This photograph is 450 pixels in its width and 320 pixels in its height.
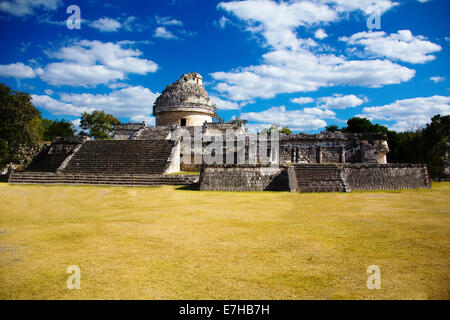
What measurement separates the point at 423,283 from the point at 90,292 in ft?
10.7

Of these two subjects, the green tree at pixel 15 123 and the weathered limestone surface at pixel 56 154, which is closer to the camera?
the green tree at pixel 15 123

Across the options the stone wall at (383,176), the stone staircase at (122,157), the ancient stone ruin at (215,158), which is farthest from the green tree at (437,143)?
the stone staircase at (122,157)

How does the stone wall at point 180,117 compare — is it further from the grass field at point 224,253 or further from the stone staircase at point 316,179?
the grass field at point 224,253

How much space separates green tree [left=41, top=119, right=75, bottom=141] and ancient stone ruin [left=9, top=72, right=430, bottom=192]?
67.5 ft

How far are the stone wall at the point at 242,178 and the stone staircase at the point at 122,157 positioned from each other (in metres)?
3.83

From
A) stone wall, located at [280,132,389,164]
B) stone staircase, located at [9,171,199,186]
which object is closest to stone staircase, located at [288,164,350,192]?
stone staircase, located at [9,171,199,186]

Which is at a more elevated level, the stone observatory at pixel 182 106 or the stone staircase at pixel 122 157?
the stone observatory at pixel 182 106

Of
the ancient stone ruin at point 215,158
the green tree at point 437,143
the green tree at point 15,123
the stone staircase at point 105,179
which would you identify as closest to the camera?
the ancient stone ruin at point 215,158

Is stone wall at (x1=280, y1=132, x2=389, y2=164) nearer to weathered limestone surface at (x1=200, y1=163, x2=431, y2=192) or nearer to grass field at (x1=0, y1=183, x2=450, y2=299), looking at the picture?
weathered limestone surface at (x1=200, y1=163, x2=431, y2=192)

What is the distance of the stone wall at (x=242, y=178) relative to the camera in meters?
13.1

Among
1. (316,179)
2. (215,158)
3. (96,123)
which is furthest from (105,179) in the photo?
(96,123)

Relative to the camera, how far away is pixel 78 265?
12.1ft

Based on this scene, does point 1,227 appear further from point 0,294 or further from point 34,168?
point 34,168
